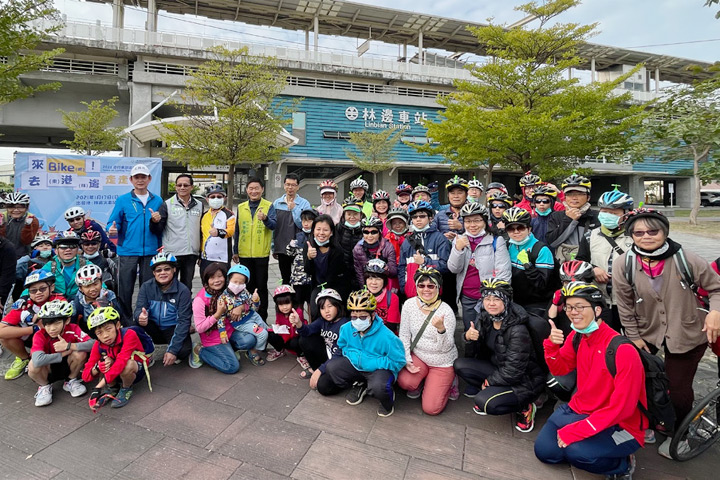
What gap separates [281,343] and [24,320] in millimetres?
2740

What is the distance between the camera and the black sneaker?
354 centimetres

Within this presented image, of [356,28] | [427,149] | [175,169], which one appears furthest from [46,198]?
[356,28]

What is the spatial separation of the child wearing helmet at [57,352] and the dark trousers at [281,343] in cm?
188

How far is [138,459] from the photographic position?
270cm

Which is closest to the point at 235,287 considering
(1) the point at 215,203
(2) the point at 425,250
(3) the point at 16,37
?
(1) the point at 215,203

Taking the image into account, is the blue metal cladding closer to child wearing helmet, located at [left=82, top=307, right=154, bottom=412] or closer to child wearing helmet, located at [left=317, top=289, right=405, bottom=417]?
child wearing helmet, located at [left=82, top=307, right=154, bottom=412]

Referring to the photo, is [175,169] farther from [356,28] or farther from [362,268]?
[362,268]

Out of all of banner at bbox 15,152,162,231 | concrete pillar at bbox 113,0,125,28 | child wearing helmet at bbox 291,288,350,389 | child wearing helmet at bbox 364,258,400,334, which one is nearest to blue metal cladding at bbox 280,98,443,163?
concrete pillar at bbox 113,0,125,28

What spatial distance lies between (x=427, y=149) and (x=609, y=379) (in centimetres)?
1475

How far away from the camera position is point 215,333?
4277 mm

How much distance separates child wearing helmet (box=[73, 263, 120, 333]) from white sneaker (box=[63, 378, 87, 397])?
2.07ft

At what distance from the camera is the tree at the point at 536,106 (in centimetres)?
1242

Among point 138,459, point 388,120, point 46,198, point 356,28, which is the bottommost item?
point 138,459

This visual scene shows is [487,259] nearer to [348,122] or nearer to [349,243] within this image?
[349,243]
